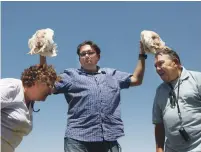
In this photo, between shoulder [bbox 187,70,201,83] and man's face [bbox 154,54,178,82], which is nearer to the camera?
shoulder [bbox 187,70,201,83]

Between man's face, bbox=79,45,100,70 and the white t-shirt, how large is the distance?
1877 mm

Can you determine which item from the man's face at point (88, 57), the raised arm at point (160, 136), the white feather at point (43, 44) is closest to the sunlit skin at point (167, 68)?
the raised arm at point (160, 136)

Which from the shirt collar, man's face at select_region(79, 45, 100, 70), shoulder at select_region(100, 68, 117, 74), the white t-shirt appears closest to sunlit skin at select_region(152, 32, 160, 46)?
the shirt collar

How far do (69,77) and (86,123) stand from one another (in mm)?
952

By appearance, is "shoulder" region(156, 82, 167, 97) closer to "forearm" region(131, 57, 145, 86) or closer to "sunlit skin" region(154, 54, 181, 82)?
"sunlit skin" region(154, 54, 181, 82)

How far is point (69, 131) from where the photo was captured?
262 inches

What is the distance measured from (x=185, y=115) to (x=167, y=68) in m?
0.86

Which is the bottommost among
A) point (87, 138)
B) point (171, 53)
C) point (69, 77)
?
point (87, 138)

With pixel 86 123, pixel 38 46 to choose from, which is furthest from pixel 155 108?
pixel 38 46

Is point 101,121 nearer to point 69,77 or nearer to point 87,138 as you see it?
point 87,138

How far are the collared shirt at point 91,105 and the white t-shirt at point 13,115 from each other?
1.31m

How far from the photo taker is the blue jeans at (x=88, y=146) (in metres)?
6.51

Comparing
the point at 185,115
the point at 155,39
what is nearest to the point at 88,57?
the point at 155,39

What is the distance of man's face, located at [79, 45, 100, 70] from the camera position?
7.10m
